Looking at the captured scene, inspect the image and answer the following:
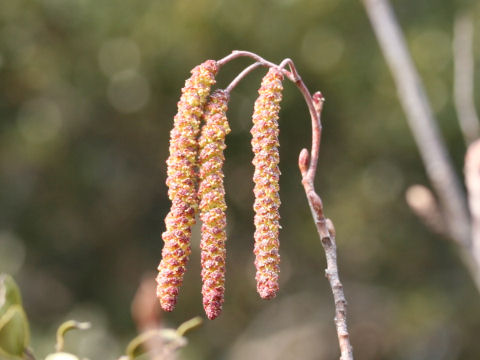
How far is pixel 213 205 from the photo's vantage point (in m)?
1.08

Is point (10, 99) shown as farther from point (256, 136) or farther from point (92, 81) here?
point (256, 136)

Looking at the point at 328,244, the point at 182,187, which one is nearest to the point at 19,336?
the point at 182,187

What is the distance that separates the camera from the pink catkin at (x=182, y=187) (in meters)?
1.04

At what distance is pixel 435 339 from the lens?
730 cm

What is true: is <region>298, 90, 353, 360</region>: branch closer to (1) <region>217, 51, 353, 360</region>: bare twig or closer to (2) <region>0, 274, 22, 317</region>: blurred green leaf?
(1) <region>217, 51, 353, 360</region>: bare twig

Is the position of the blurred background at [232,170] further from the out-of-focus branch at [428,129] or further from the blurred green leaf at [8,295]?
the blurred green leaf at [8,295]

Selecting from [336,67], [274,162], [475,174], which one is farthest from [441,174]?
[336,67]

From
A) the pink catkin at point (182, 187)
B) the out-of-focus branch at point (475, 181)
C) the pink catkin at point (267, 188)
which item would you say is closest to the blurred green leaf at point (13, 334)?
the pink catkin at point (182, 187)

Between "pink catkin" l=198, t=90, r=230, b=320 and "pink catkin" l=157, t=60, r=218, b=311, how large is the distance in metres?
0.01

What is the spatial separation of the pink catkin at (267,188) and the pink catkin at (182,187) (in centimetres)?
9

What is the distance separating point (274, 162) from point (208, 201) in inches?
4.4

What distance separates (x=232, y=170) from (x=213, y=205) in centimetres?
643

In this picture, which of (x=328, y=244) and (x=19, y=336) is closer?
(x=19, y=336)

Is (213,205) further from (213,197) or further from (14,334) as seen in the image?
(14,334)
